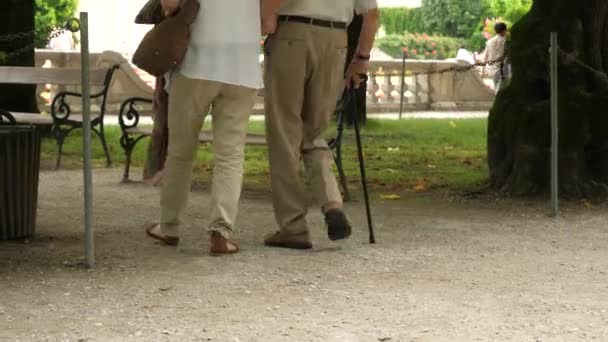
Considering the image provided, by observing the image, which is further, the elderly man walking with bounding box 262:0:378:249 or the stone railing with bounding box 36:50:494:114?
the stone railing with bounding box 36:50:494:114

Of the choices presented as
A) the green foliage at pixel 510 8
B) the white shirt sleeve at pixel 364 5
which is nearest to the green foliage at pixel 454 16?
the green foliage at pixel 510 8

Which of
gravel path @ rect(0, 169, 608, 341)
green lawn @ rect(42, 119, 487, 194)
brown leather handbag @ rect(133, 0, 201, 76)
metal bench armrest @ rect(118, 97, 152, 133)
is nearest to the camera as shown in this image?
gravel path @ rect(0, 169, 608, 341)

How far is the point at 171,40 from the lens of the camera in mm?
7684

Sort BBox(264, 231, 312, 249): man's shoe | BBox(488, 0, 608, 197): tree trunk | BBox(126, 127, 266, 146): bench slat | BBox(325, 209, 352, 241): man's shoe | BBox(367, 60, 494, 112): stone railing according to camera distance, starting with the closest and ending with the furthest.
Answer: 1. BBox(325, 209, 352, 241): man's shoe
2. BBox(264, 231, 312, 249): man's shoe
3. BBox(488, 0, 608, 197): tree trunk
4. BBox(126, 127, 266, 146): bench slat
5. BBox(367, 60, 494, 112): stone railing

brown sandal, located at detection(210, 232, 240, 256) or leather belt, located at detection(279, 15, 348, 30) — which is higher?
leather belt, located at detection(279, 15, 348, 30)

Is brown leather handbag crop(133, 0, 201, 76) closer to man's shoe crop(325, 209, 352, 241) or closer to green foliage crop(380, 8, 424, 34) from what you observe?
man's shoe crop(325, 209, 352, 241)

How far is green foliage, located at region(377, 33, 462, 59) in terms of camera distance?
4231 centimetres

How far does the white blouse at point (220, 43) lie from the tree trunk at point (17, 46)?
9024 millimetres

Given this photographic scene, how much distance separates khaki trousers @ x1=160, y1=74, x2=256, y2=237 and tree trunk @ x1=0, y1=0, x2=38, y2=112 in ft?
29.1

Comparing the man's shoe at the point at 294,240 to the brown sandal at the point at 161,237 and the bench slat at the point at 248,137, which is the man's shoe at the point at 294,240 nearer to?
the brown sandal at the point at 161,237

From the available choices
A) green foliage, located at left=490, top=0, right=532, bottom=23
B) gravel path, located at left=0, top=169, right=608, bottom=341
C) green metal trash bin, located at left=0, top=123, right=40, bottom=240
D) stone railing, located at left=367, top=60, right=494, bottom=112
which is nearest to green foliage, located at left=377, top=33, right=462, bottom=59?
green foliage, located at left=490, top=0, right=532, bottom=23

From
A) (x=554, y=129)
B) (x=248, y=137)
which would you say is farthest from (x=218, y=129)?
(x=248, y=137)

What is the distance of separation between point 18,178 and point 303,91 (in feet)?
6.13

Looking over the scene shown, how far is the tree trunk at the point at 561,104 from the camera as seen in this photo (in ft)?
36.7
